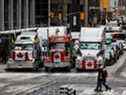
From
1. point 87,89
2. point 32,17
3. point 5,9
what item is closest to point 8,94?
point 87,89

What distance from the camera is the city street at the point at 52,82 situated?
31.6 m

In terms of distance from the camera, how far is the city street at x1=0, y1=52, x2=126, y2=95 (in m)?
31.6

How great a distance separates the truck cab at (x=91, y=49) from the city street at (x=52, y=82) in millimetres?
1026

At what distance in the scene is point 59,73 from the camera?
43562 mm

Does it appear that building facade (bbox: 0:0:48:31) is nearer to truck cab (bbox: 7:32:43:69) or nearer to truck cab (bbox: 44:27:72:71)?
truck cab (bbox: 44:27:72:71)

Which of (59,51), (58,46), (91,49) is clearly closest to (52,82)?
(59,51)

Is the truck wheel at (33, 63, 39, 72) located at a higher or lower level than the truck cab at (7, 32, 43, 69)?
lower

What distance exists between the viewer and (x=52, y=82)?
36812 millimetres

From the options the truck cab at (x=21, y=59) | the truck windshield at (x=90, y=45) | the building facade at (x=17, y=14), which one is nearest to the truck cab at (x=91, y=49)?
the truck windshield at (x=90, y=45)

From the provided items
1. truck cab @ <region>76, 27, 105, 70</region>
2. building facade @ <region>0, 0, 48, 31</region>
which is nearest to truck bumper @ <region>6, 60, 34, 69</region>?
truck cab @ <region>76, 27, 105, 70</region>

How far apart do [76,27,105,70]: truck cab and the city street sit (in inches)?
40.4

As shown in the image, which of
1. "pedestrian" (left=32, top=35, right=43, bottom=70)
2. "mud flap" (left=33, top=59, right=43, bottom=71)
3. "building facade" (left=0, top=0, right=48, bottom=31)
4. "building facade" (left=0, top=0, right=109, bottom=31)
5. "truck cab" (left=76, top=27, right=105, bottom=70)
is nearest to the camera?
"truck cab" (left=76, top=27, right=105, bottom=70)

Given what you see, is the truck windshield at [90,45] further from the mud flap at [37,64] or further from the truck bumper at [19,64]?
the truck bumper at [19,64]

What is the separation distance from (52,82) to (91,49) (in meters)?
9.50
